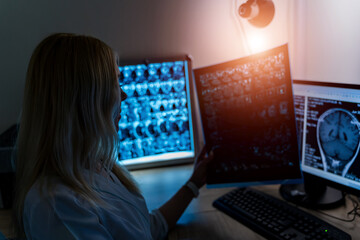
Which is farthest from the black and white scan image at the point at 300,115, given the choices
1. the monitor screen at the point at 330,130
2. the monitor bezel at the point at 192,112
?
the monitor bezel at the point at 192,112

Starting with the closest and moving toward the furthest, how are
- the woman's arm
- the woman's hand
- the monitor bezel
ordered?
the woman's arm → the woman's hand → the monitor bezel

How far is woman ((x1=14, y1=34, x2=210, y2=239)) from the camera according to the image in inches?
27.6

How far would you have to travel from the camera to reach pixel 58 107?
75cm

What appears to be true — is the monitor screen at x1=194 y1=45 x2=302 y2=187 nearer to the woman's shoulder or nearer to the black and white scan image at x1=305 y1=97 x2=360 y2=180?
the black and white scan image at x1=305 y1=97 x2=360 y2=180

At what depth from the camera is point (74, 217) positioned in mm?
703

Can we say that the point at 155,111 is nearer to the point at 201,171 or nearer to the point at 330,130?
the point at 201,171

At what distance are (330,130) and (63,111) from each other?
2.93 feet

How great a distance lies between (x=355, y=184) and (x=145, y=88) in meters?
0.94

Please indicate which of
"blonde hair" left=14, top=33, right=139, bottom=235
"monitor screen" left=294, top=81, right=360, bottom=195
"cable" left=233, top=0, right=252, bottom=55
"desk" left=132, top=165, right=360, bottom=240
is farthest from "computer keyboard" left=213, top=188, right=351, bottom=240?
"cable" left=233, top=0, right=252, bottom=55

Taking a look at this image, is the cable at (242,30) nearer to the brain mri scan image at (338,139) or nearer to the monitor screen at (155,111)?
the monitor screen at (155,111)

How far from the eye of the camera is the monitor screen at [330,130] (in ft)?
3.40

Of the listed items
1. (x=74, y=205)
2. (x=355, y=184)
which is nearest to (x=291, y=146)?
(x=355, y=184)

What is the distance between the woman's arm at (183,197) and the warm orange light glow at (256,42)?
0.61m

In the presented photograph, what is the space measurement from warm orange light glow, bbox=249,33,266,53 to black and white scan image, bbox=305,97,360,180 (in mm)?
491
